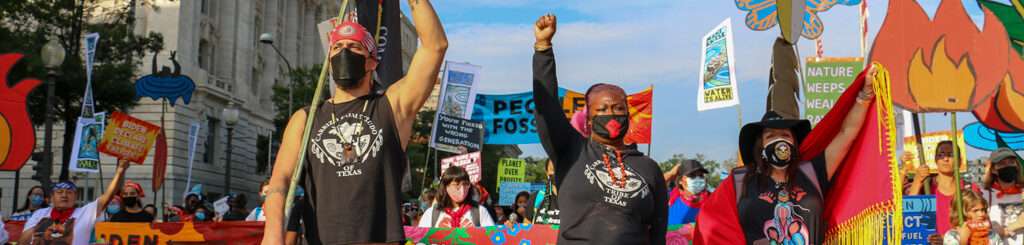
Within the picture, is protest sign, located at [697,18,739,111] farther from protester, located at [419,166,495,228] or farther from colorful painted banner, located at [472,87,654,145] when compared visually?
protester, located at [419,166,495,228]

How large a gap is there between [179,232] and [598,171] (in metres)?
5.79

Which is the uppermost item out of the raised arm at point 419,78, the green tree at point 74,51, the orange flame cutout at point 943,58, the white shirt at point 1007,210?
the green tree at point 74,51

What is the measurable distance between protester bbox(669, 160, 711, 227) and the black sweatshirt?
12.8ft

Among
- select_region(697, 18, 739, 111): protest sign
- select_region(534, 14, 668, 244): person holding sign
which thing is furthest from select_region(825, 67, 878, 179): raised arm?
select_region(697, 18, 739, 111): protest sign

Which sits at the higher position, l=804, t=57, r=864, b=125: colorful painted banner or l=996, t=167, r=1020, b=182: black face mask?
l=804, t=57, r=864, b=125: colorful painted banner

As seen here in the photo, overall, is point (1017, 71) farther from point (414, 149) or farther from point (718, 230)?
point (414, 149)

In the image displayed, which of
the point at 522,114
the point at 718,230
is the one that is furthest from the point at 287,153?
the point at 522,114

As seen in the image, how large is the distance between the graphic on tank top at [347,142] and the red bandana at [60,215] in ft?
17.5

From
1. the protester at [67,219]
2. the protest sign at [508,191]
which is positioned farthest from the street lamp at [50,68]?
the protest sign at [508,191]

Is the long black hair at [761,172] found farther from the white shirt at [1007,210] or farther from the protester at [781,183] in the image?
the white shirt at [1007,210]

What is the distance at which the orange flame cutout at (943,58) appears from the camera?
861cm

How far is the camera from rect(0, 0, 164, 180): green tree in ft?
89.7

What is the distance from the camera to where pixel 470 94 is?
59.2 feet

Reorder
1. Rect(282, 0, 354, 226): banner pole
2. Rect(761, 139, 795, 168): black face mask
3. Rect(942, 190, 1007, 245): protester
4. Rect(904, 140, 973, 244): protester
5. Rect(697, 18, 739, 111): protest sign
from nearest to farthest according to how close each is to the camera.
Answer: Rect(282, 0, 354, 226): banner pole → Rect(761, 139, 795, 168): black face mask → Rect(942, 190, 1007, 245): protester → Rect(904, 140, 973, 244): protester → Rect(697, 18, 739, 111): protest sign
